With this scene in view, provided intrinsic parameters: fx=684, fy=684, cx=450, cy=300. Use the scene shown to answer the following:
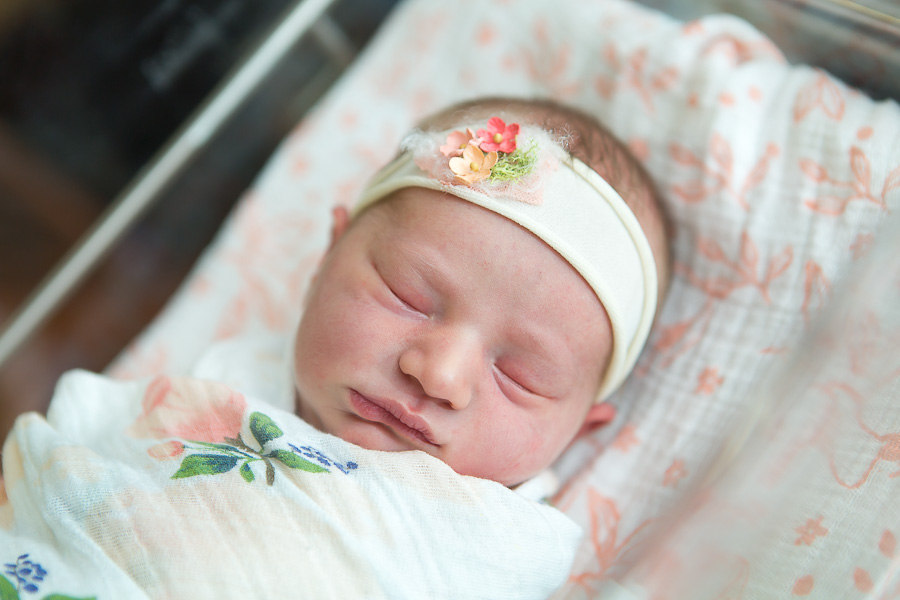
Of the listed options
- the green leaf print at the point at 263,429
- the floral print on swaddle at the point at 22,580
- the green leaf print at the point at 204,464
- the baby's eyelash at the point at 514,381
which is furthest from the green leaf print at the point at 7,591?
the baby's eyelash at the point at 514,381

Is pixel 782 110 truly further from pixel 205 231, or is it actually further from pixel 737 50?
pixel 205 231

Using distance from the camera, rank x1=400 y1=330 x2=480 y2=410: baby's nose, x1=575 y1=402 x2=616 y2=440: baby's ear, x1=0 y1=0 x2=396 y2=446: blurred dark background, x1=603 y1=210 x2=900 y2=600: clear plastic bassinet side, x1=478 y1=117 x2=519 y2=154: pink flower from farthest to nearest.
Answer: x1=0 y1=0 x2=396 y2=446: blurred dark background
x1=575 y1=402 x2=616 y2=440: baby's ear
x1=478 y1=117 x2=519 y2=154: pink flower
x1=400 y1=330 x2=480 y2=410: baby's nose
x1=603 y1=210 x2=900 y2=600: clear plastic bassinet side

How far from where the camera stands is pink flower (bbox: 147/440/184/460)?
2.92 ft

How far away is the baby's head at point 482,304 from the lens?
899 mm

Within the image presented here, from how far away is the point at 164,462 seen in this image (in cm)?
88

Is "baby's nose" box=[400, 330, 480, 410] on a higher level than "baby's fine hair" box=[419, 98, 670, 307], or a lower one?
lower

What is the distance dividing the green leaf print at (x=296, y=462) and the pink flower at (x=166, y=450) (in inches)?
5.3

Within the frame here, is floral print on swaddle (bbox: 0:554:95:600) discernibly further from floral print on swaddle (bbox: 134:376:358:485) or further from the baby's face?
the baby's face

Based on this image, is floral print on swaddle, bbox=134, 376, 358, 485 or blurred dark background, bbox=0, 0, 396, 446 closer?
floral print on swaddle, bbox=134, 376, 358, 485

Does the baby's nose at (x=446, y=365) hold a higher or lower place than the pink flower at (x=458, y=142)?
lower

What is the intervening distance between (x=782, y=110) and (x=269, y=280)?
3.46 feet

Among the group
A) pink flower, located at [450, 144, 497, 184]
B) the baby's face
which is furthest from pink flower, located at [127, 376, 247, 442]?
pink flower, located at [450, 144, 497, 184]

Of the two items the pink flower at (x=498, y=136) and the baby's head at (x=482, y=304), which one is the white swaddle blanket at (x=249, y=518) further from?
the pink flower at (x=498, y=136)

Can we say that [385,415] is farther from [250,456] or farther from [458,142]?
[458,142]
